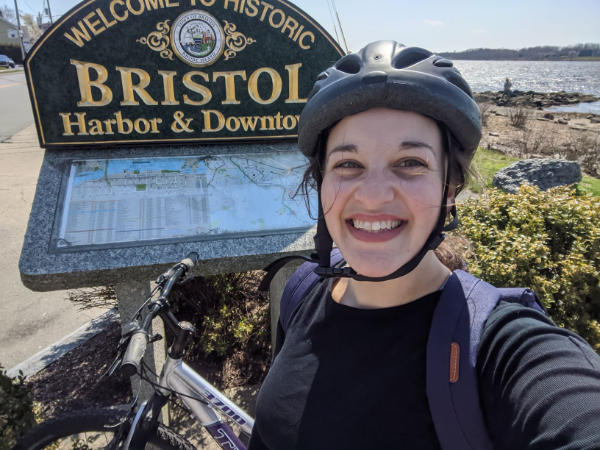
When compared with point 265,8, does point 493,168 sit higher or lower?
lower

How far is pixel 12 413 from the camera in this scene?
2271mm

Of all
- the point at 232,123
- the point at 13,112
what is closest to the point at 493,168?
the point at 232,123

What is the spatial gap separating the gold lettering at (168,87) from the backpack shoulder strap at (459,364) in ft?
8.13

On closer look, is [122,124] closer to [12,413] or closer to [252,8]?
[252,8]

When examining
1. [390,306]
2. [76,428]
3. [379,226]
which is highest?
[379,226]

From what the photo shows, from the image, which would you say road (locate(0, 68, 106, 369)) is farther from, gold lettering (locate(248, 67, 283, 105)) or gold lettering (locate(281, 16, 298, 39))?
gold lettering (locate(281, 16, 298, 39))

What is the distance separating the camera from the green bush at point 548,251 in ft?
8.58

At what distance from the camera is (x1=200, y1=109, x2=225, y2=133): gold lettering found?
3.07 m

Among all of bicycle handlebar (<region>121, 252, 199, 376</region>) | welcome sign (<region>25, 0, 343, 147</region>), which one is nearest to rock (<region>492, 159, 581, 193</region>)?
welcome sign (<region>25, 0, 343, 147</region>)

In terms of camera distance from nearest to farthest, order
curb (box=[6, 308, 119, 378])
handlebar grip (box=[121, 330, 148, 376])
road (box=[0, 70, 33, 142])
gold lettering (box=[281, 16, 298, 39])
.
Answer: handlebar grip (box=[121, 330, 148, 376]) < gold lettering (box=[281, 16, 298, 39]) < curb (box=[6, 308, 119, 378]) < road (box=[0, 70, 33, 142])

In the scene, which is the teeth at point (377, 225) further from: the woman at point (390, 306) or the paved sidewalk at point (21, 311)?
the paved sidewalk at point (21, 311)

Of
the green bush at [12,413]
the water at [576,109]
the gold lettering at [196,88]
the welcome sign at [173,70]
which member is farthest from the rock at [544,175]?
the water at [576,109]

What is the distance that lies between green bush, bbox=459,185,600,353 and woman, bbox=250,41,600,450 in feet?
4.86

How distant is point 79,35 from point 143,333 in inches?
82.4
